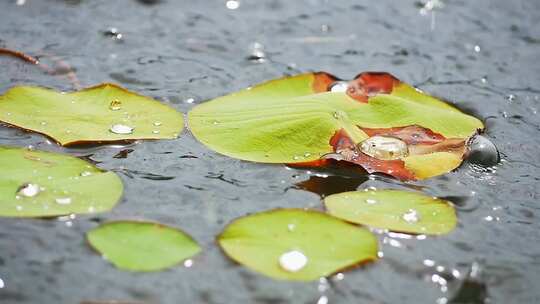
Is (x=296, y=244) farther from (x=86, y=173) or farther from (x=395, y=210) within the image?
(x=86, y=173)

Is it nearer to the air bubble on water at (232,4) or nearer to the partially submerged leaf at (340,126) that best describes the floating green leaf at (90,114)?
the partially submerged leaf at (340,126)

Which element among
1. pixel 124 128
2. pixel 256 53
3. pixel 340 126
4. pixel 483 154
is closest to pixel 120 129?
→ pixel 124 128

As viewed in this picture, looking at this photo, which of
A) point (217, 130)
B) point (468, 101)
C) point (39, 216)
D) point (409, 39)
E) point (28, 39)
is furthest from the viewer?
point (409, 39)

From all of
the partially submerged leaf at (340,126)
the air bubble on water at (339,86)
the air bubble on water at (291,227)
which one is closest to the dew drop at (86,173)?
the partially submerged leaf at (340,126)

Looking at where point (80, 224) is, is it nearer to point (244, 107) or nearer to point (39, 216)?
point (39, 216)

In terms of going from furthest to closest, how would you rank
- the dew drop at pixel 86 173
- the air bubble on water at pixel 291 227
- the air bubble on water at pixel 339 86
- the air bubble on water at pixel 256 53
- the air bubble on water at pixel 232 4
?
1. the air bubble on water at pixel 232 4
2. the air bubble on water at pixel 256 53
3. the air bubble on water at pixel 339 86
4. the dew drop at pixel 86 173
5. the air bubble on water at pixel 291 227

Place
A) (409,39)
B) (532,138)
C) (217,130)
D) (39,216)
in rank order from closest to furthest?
(39,216) < (217,130) < (532,138) < (409,39)

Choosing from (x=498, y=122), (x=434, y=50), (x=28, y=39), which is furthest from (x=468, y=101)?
(x=28, y=39)

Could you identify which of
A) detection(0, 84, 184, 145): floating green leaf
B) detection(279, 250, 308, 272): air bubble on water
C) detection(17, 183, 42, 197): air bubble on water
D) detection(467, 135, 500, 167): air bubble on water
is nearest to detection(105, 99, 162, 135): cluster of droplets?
detection(0, 84, 184, 145): floating green leaf
